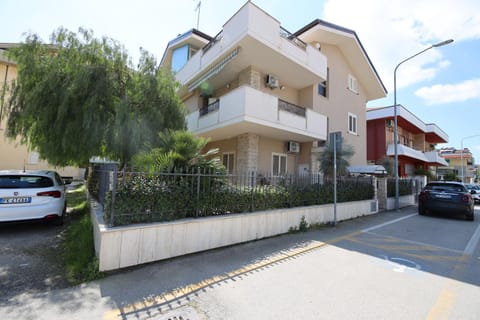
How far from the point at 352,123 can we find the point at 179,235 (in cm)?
1611

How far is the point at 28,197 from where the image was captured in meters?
5.77

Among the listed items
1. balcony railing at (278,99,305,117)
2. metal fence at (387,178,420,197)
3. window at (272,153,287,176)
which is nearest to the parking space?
window at (272,153,287,176)

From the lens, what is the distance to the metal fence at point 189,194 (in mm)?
4418

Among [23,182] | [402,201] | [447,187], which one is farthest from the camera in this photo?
[402,201]

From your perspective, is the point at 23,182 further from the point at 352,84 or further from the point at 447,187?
the point at 352,84

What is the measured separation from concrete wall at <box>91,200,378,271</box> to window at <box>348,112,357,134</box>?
38.3 ft

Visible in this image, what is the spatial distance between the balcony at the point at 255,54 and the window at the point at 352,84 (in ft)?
19.2

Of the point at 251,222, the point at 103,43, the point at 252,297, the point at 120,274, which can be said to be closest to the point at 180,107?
the point at 103,43

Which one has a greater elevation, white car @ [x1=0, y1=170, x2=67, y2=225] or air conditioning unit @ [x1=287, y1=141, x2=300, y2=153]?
air conditioning unit @ [x1=287, y1=141, x2=300, y2=153]

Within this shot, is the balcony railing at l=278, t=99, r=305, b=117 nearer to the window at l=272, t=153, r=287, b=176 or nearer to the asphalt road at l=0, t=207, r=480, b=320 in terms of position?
the window at l=272, t=153, r=287, b=176

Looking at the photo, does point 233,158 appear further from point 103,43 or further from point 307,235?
point 103,43

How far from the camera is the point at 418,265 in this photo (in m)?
4.71

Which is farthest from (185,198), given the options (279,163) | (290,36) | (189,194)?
(290,36)

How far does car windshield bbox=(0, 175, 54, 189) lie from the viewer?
228 inches
